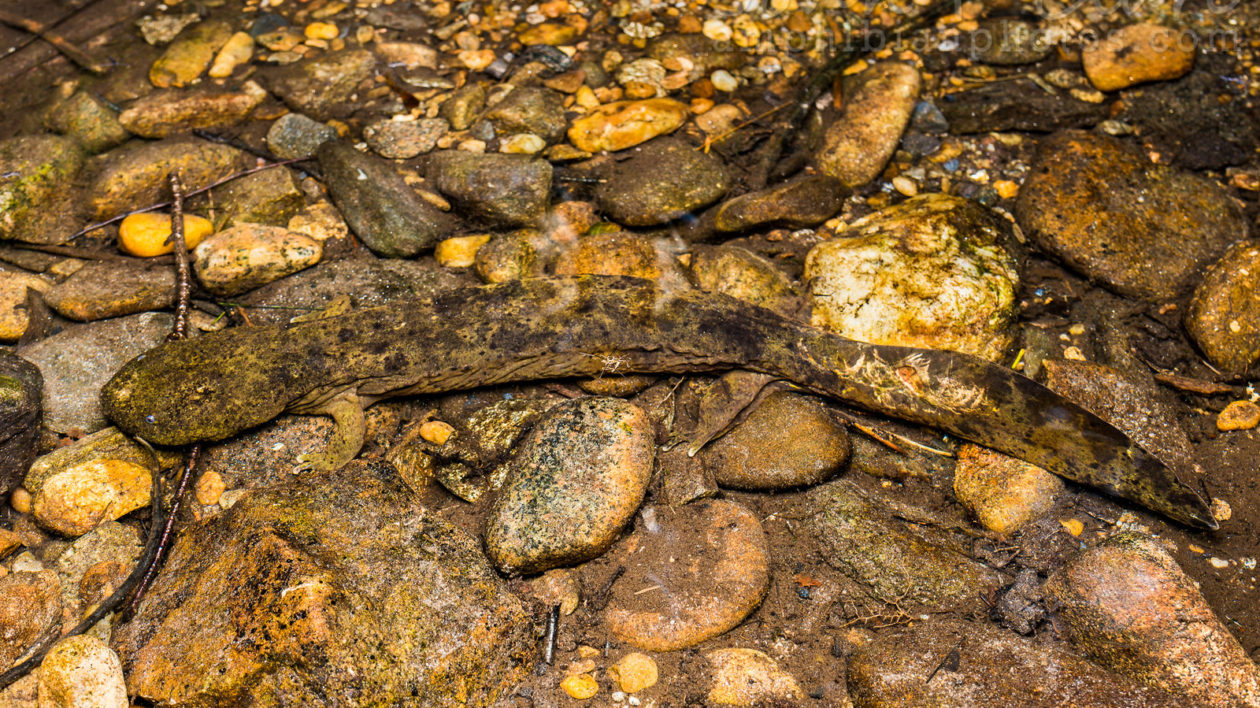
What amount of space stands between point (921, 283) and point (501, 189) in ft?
8.37

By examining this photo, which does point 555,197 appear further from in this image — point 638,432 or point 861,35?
point 861,35

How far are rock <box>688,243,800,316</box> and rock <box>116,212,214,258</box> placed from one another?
3.07 m

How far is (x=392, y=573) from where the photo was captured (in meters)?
3.05

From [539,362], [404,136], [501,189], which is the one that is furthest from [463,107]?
[539,362]

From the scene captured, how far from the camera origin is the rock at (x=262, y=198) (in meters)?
4.65

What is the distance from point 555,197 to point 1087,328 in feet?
10.7

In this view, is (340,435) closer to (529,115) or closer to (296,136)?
(296,136)

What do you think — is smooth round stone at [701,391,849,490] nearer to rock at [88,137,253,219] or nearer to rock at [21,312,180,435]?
rock at [21,312,180,435]

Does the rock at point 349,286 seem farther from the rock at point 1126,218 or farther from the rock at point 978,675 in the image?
the rock at point 1126,218

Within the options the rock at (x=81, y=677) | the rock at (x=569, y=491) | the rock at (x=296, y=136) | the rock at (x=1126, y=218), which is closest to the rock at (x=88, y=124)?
the rock at (x=296, y=136)

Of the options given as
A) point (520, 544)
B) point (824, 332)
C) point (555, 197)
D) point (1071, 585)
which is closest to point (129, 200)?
point (555, 197)

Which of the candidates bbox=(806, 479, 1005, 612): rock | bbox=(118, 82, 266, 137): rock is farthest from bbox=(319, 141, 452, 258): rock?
bbox=(806, 479, 1005, 612): rock

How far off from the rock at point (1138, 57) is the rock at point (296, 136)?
5506 mm

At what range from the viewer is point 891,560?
327cm
